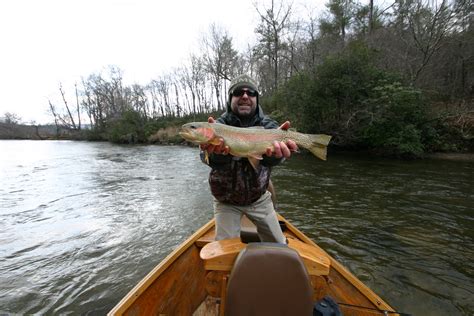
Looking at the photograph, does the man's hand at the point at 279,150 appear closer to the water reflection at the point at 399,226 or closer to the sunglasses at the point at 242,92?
the sunglasses at the point at 242,92

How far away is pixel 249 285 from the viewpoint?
6.40ft

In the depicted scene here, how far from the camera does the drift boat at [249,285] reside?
6.34ft

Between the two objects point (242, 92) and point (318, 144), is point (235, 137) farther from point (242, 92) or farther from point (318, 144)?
point (318, 144)

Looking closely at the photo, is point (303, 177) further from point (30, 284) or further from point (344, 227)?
point (30, 284)

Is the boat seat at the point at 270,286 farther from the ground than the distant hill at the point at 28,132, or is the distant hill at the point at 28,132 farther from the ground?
the distant hill at the point at 28,132

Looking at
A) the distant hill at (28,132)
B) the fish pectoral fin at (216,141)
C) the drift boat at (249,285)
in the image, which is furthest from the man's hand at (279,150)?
the distant hill at (28,132)

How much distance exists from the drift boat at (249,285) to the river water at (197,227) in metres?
1.69

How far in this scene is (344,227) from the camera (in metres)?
6.89

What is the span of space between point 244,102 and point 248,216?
1.27m

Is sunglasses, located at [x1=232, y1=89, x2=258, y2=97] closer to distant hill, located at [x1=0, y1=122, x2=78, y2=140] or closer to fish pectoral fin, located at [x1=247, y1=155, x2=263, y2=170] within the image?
fish pectoral fin, located at [x1=247, y1=155, x2=263, y2=170]

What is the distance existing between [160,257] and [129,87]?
205 feet

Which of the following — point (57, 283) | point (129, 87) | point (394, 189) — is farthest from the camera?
point (129, 87)

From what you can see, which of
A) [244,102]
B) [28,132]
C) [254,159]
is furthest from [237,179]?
[28,132]

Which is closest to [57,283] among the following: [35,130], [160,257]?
[160,257]
